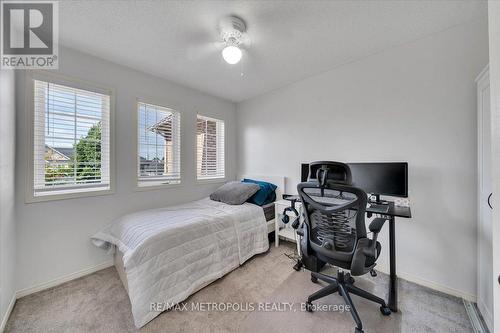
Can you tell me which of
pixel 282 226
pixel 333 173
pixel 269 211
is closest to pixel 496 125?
pixel 333 173

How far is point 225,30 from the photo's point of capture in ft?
5.79

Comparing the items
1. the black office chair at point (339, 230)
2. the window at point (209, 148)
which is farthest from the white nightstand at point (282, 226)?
the window at point (209, 148)

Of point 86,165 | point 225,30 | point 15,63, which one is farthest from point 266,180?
point 15,63

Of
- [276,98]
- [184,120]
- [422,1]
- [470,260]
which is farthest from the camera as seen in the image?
[276,98]

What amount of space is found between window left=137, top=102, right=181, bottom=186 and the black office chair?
2105 millimetres

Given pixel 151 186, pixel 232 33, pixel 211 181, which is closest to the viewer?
pixel 232 33

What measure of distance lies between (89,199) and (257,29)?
2544mm

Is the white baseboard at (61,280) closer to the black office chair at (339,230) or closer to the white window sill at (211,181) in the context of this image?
the white window sill at (211,181)

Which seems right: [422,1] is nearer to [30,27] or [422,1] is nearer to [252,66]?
[252,66]

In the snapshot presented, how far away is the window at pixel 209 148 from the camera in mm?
3334

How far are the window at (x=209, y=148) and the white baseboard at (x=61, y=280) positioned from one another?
1669 millimetres

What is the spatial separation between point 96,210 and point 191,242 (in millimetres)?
1266

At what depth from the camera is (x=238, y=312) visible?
166cm

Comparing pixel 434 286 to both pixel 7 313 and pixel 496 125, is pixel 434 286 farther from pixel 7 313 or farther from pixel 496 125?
pixel 7 313
